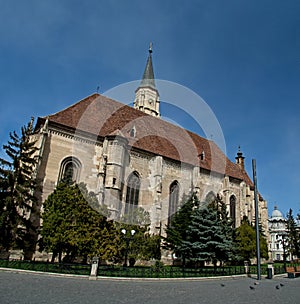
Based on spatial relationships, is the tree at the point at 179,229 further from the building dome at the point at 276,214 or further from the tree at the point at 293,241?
the building dome at the point at 276,214

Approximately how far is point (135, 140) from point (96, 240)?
11.5 m

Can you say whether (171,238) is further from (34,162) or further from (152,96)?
(152,96)

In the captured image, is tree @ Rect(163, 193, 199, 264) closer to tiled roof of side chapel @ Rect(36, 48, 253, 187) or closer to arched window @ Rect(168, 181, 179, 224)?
arched window @ Rect(168, 181, 179, 224)

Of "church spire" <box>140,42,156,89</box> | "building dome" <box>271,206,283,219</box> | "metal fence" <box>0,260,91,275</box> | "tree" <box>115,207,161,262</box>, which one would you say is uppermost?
"church spire" <box>140,42,156,89</box>

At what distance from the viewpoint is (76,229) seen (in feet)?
50.7

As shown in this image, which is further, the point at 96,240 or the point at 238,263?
the point at 238,263

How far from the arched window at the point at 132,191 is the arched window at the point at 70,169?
440 centimetres

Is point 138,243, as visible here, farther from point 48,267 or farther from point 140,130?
point 140,130

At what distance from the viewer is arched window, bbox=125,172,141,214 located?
75.3 ft

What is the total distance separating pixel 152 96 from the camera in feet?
144

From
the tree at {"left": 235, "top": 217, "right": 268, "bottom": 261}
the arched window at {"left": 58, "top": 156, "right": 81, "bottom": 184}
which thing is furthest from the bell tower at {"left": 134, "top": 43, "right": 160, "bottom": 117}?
the tree at {"left": 235, "top": 217, "right": 268, "bottom": 261}

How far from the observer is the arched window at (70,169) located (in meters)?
20.8

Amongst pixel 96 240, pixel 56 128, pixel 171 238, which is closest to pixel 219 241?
pixel 171 238

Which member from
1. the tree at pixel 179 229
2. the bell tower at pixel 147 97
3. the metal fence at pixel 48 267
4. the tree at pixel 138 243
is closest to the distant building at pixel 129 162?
the tree at pixel 179 229
